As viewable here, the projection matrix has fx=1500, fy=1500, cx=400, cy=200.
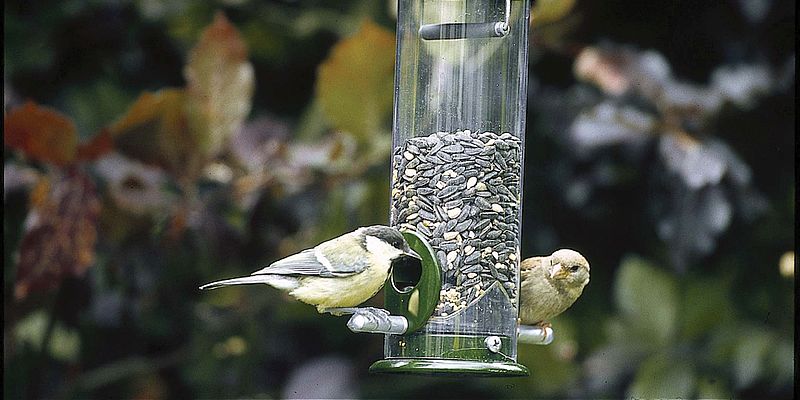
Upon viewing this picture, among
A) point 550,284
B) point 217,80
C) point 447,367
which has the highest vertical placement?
point 217,80

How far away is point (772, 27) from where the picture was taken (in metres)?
3.91

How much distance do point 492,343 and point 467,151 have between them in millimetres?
418

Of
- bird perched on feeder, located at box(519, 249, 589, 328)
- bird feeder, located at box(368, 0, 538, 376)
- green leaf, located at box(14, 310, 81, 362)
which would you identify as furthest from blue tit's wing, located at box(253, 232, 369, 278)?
green leaf, located at box(14, 310, 81, 362)

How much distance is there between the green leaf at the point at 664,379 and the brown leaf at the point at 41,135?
60.2 inches

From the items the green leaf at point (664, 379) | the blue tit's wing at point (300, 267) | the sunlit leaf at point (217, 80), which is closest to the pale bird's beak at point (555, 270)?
the blue tit's wing at point (300, 267)

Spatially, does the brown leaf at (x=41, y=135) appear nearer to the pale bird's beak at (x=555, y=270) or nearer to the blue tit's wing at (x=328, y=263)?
the blue tit's wing at (x=328, y=263)

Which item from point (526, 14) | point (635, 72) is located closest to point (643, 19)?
point (635, 72)

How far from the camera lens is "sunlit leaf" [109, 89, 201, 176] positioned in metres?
3.64

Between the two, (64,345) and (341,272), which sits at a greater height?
(341,272)

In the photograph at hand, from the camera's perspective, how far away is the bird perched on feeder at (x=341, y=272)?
303 cm

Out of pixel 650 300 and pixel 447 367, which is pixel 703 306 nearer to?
pixel 650 300

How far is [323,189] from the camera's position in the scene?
3.93 meters

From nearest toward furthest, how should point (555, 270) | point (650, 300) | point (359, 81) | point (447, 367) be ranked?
point (447, 367) < point (555, 270) < point (359, 81) < point (650, 300)

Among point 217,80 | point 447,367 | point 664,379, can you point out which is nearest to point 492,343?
point 447,367
